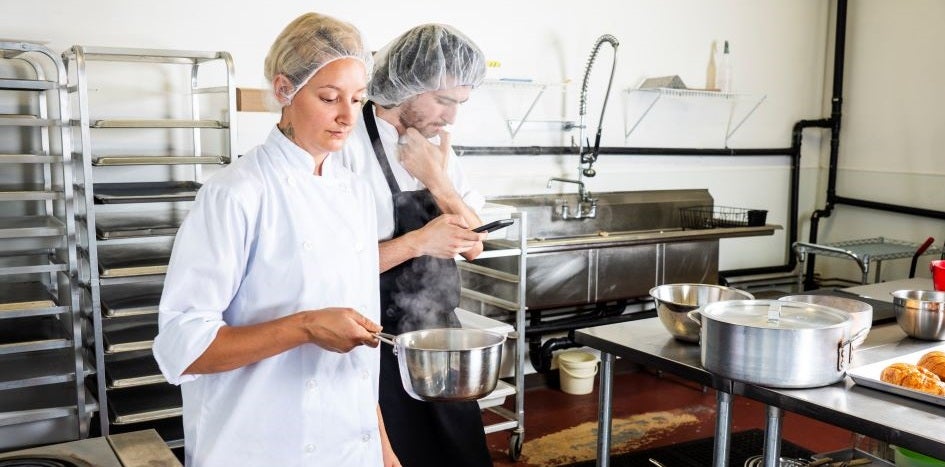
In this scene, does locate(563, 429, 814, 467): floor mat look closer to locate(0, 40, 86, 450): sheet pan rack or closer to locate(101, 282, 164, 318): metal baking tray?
locate(101, 282, 164, 318): metal baking tray

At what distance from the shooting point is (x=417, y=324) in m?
2.40

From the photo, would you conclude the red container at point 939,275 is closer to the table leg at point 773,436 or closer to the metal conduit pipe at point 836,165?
the table leg at point 773,436

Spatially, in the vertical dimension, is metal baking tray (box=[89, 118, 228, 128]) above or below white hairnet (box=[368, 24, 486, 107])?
below

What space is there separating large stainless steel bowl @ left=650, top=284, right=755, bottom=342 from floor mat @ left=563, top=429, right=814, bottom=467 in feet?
4.79

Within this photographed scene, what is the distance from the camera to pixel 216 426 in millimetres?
1635

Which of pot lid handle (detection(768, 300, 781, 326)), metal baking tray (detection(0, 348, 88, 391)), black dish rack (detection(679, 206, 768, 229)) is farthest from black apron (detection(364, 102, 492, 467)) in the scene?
black dish rack (detection(679, 206, 768, 229))

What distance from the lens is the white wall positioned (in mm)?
3973

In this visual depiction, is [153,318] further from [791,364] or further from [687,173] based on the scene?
[687,173]

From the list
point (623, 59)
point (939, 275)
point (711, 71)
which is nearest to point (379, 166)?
point (939, 275)

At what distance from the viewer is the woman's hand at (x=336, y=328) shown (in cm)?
153

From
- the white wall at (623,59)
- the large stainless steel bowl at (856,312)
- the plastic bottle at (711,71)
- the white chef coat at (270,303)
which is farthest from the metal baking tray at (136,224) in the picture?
the plastic bottle at (711,71)

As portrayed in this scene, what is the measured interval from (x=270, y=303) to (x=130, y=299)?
2.30 meters

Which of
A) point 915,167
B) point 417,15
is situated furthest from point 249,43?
point 915,167

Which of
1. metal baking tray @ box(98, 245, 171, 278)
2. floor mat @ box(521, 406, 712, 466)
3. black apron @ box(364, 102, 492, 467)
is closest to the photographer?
black apron @ box(364, 102, 492, 467)
